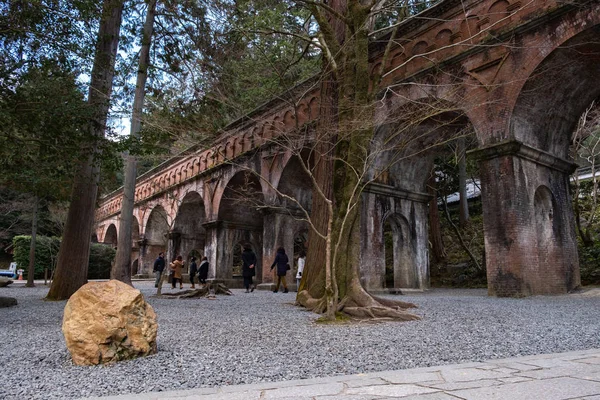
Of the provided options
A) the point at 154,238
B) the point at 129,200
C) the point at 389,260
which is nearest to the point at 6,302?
the point at 129,200

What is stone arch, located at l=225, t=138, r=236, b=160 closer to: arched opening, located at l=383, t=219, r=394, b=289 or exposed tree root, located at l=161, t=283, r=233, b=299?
arched opening, located at l=383, t=219, r=394, b=289

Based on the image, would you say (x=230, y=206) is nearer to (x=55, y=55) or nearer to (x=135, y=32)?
(x=135, y=32)

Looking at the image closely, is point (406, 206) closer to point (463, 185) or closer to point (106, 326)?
point (463, 185)

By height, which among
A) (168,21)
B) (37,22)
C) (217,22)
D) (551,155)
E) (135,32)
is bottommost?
(551,155)

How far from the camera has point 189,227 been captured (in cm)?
2689

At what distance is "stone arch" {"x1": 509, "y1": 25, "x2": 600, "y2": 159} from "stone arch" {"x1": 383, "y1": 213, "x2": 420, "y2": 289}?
5.48 metres

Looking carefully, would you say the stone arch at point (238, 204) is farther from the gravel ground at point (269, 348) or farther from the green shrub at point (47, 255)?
the gravel ground at point (269, 348)

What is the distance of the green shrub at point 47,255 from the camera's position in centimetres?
2533

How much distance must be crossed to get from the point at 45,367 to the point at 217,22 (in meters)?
8.20

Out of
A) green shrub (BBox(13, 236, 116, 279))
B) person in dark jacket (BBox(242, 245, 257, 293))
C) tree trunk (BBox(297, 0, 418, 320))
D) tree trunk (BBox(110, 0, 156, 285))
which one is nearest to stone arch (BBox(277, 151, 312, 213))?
person in dark jacket (BBox(242, 245, 257, 293))

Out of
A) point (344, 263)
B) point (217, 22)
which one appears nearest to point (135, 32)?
point (217, 22)

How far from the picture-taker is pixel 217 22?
9742mm

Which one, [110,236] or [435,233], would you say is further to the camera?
[110,236]

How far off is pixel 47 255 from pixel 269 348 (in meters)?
26.2
